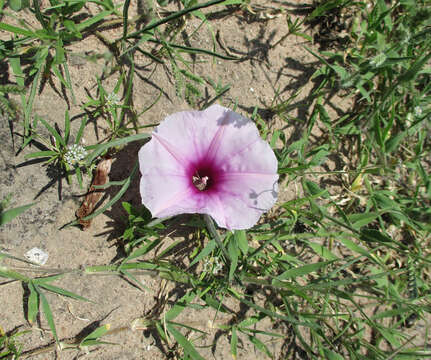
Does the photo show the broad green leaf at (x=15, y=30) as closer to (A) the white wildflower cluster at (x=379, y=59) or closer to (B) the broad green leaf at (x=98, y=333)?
(B) the broad green leaf at (x=98, y=333)

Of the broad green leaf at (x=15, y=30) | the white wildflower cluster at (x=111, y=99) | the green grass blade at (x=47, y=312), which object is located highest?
the broad green leaf at (x=15, y=30)

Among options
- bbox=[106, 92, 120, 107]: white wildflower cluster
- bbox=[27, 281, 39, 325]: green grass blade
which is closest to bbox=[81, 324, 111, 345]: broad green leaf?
bbox=[27, 281, 39, 325]: green grass blade

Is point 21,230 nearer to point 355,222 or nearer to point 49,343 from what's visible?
point 49,343

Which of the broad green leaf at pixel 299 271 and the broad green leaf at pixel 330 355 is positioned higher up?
the broad green leaf at pixel 299 271

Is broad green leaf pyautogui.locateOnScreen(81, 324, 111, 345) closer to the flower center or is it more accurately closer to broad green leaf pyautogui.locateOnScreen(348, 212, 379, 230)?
the flower center

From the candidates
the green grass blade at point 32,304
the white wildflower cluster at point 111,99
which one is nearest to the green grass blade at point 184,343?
the green grass blade at point 32,304

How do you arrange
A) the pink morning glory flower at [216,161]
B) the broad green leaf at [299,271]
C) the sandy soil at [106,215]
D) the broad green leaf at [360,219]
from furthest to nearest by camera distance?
1. the broad green leaf at [360,219]
2. the broad green leaf at [299,271]
3. the sandy soil at [106,215]
4. the pink morning glory flower at [216,161]

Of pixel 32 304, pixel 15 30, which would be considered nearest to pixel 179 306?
pixel 32 304
